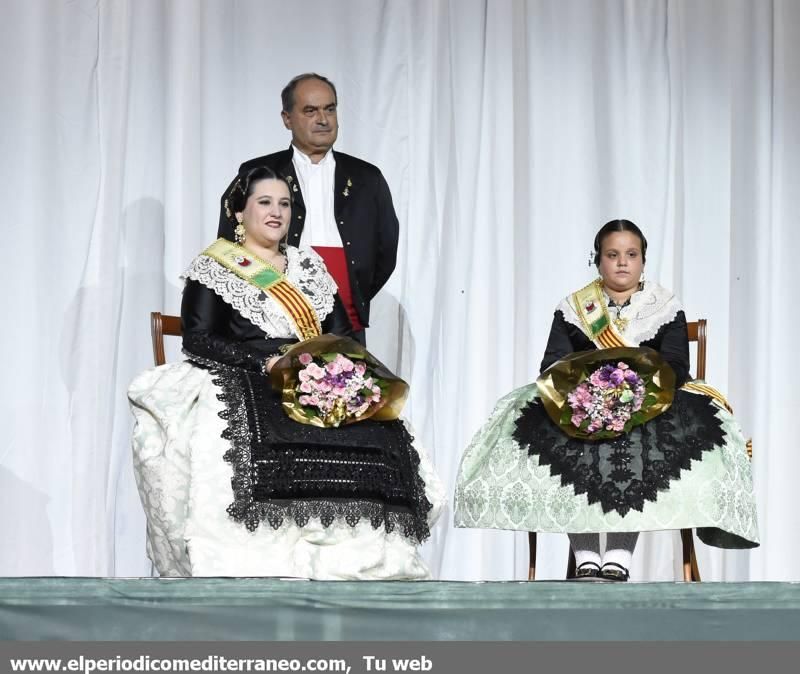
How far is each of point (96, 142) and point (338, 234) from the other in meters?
0.99

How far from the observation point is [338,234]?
15.0ft

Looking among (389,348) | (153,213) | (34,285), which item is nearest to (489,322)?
(389,348)

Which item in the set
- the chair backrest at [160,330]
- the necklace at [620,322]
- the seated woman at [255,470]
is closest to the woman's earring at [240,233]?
the seated woman at [255,470]

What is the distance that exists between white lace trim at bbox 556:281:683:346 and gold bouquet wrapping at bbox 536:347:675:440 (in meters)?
0.34

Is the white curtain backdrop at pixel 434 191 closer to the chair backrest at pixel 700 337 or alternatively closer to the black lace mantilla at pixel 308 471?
the chair backrest at pixel 700 337

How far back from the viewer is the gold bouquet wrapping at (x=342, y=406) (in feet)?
11.8

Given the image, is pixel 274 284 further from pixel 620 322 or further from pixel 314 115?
pixel 620 322

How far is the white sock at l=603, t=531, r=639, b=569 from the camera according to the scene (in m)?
3.71

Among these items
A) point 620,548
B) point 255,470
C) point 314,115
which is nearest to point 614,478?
point 620,548

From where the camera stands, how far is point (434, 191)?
17.3ft

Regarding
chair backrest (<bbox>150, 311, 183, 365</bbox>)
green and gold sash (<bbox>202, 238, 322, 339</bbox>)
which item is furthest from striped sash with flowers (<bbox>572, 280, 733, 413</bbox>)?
chair backrest (<bbox>150, 311, 183, 365</bbox>)

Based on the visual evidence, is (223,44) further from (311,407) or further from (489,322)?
(311,407)

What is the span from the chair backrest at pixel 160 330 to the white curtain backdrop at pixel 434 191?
2.60 feet

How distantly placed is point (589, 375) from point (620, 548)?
0.45 meters
